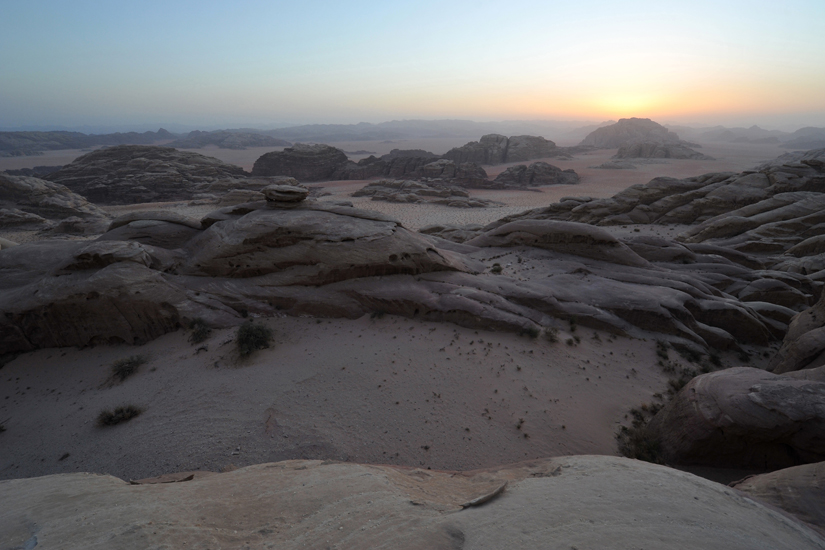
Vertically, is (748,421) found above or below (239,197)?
below

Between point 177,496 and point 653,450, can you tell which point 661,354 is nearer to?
point 653,450

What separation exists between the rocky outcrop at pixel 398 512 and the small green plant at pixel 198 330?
6778 mm

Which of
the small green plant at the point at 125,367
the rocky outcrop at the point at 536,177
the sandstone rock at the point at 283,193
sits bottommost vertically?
the small green plant at the point at 125,367

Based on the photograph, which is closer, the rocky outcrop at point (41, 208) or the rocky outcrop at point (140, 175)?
the rocky outcrop at point (41, 208)

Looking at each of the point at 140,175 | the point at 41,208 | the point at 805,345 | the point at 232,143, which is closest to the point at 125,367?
the point at 805,345

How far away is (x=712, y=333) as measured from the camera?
44.5ft

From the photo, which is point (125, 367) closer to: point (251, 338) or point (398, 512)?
point (251, 338)

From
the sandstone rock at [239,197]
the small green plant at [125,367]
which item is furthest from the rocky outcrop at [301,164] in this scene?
the small green plant at [125,367]

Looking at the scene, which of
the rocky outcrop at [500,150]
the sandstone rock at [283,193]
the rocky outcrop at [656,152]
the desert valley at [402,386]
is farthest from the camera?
the rocky outcrop at [656,152]

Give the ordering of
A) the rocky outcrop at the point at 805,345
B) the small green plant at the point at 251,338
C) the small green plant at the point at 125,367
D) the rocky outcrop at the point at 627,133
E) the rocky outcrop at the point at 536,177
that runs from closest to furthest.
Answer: the rocky outcrop at the point at 805,345 < the small green plant at the point at 125,367 < the small green plant at the point at 251,338 < the rocky outcrop at the point at 536,177 < the rocky outcrop at the point at 627,133

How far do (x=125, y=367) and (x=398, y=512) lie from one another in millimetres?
11283

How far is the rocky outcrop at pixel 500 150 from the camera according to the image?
284 ft

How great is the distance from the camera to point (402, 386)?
10578mm

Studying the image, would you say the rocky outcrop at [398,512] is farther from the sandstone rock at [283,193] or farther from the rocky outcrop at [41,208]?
the rocky outcrop at [41,208]
